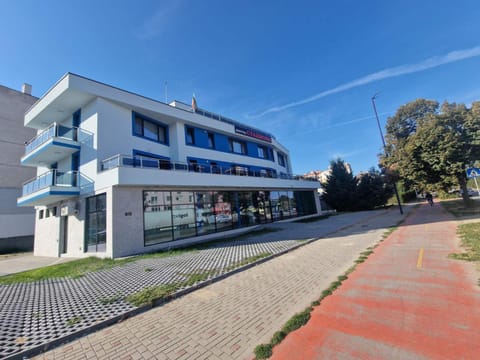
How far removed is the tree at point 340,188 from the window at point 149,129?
90.8 feet

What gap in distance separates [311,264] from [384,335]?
4.12m

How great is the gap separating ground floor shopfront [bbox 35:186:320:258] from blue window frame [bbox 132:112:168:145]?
559 centimetres

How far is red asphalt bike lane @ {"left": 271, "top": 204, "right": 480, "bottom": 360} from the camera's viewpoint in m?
2.87

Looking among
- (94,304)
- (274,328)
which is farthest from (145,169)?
(274,328)

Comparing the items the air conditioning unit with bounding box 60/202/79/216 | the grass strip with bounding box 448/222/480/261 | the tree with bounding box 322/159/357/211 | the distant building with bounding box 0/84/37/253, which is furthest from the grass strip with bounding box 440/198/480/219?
the distant building with bounding box 0/84/37/253

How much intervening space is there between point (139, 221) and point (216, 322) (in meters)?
9.46

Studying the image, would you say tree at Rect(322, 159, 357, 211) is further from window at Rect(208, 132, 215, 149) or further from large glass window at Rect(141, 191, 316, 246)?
window at Rect(208, 132, 215, 149)

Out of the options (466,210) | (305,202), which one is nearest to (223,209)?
(305,202)

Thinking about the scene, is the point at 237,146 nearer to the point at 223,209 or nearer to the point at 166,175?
the point at 223,209

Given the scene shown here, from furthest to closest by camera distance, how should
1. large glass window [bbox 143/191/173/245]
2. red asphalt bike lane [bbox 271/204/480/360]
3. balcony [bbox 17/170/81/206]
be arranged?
balcony [bbox 17/170/81/206]
large glass window [bbox 143/191/173/245]
red asphalt bike lane [bbox 271/204/480/360]

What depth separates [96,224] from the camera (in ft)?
39.8

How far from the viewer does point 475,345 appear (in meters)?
2.78

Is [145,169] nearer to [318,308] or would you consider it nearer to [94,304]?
[94,304]

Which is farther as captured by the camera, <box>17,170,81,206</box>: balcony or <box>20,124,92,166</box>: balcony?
<box>20,124,92,166</box>: balcony
